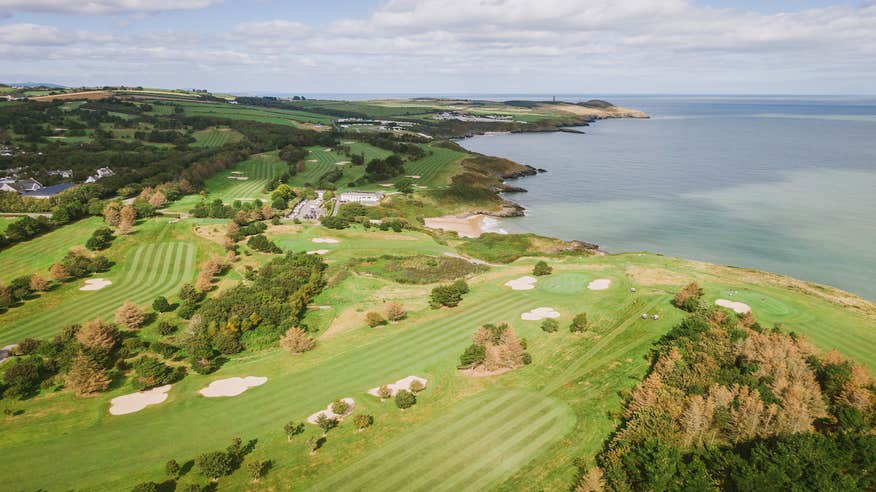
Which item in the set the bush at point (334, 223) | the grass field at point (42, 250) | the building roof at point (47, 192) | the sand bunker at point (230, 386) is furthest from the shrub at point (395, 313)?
the building roof at point (47, 192)

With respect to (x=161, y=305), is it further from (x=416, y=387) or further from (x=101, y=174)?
(x=101, y=174)

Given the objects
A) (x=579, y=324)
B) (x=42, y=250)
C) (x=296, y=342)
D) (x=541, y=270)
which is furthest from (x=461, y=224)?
(x=42, y=250)

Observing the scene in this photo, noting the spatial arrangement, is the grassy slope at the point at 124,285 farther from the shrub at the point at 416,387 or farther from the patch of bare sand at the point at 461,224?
the patch of bare sand at the point at 461,224

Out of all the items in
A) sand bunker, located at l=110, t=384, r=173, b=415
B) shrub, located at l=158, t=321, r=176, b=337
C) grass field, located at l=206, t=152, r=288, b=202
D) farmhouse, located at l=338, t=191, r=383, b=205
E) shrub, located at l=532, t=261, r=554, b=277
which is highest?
grass field, located at l=206, t=152, r=288, b=202

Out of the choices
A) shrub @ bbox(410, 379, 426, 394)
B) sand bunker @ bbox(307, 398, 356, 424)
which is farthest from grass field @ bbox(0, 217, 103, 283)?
shrub @ bbox(410, 379, 426, 394)

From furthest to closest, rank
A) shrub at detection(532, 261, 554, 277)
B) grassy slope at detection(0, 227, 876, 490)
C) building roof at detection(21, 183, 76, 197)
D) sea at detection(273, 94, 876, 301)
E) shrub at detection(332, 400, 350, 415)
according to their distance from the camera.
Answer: building roof at detection(21, 183, 76, 197) < sea at detection(273, 94, 876, 301) < shrub at detection(532, 261, 554, 277) < shrub at detection(332, 400, 350, 415) < grassy slope at detection(0, 227, 876, 490)

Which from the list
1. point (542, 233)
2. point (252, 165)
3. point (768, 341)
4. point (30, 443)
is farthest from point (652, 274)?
point (252, 165)

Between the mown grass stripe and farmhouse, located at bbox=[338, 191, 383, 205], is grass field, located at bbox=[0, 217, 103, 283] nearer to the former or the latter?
farmhouse, located at bbox=[338, 191, 383, 205]
